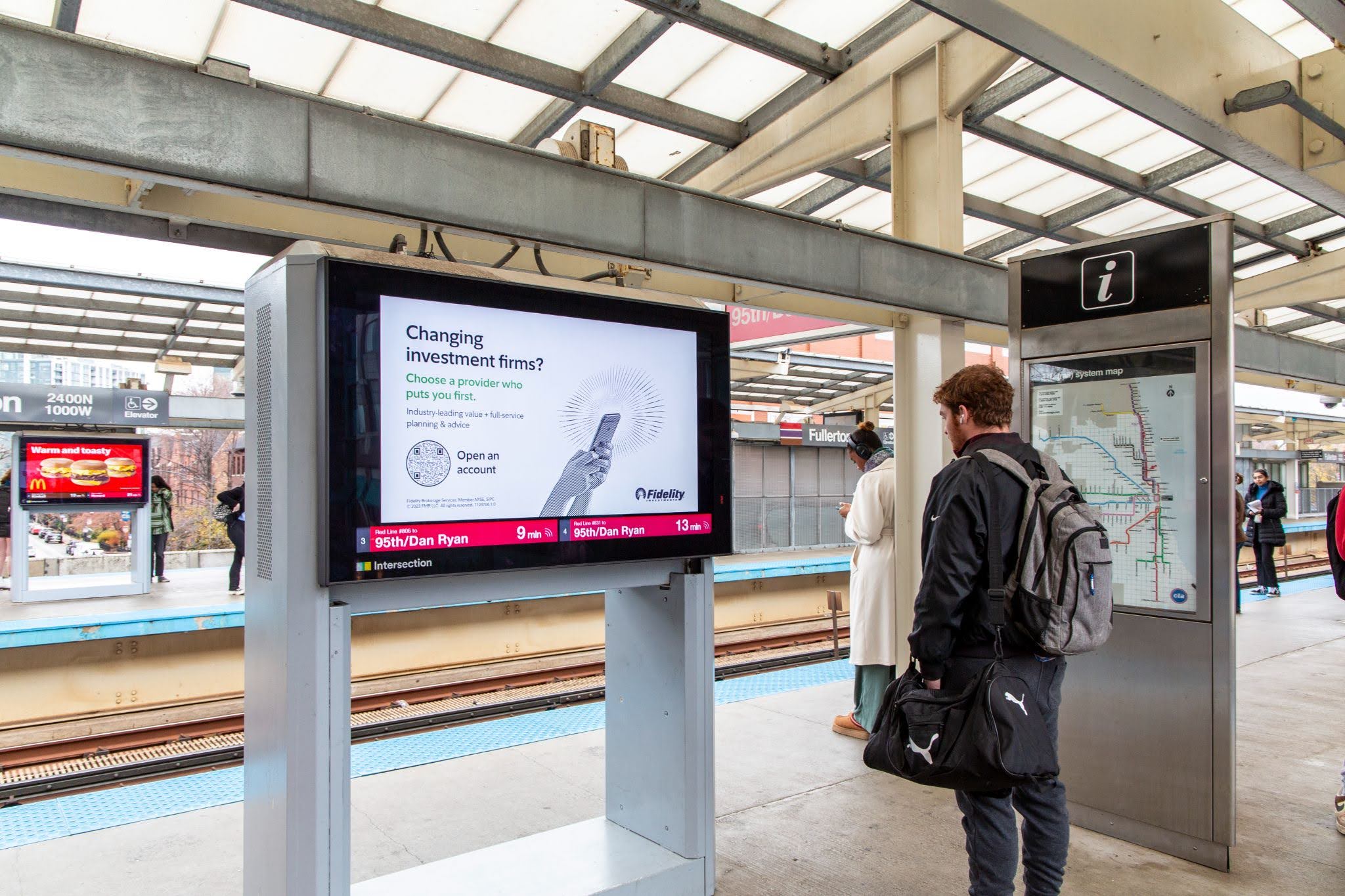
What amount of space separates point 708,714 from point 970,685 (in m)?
1.16

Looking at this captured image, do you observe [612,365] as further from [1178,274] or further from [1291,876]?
[1291,876]

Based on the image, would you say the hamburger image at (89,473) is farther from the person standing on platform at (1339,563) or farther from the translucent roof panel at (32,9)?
the person standing on platform at (1339,563)

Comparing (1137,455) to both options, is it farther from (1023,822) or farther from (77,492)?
(77,492)

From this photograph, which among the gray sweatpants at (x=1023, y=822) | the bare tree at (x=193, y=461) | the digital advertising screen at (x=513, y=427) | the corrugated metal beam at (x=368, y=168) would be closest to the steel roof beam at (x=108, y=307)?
the corrugated metal beam at (x=368, y=168)

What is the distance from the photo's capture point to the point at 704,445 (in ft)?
11.7

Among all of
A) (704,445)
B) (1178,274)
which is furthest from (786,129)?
(704,445)

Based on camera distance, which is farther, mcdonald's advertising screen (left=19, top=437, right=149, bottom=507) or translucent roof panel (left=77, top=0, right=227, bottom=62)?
mcdonald's advertising screen (left=19, top=437, right=149, bottom=507)

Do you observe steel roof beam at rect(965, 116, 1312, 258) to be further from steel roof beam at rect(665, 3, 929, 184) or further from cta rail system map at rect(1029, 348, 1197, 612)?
cta rail system map at rect(1029, 348, 1197, 612)

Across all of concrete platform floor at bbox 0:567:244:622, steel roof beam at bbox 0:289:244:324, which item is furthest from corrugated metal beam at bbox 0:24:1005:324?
concrete platform floor at bbox 0:567:244:622

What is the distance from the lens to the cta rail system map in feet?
13.5

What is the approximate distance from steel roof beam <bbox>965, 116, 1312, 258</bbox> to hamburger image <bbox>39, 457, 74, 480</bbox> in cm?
1261

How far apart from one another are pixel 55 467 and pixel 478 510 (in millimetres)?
12470

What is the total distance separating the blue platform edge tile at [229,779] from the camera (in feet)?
13.8

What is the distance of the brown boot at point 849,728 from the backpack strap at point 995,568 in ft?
10.0
